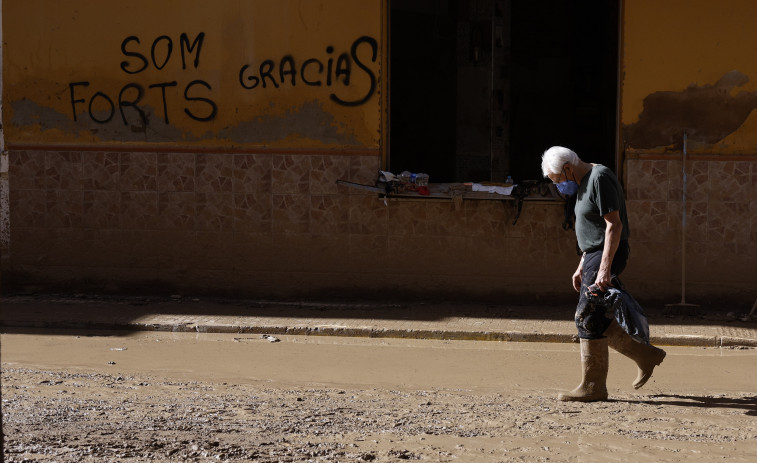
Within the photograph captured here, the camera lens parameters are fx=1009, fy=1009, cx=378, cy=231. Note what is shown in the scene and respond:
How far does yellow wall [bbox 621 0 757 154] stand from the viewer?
30.9 feet

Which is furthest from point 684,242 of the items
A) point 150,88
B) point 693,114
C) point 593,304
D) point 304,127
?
point 150,88

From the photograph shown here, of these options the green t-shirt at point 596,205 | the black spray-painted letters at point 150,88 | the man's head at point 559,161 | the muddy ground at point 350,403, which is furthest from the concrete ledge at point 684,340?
the black spray-painted letters at point 150,88

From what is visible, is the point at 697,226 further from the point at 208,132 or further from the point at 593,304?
the point at 208,132

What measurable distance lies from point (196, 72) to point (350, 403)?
4.99m

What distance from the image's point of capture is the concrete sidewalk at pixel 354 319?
8789 millimetres

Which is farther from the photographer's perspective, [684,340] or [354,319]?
[354,319]

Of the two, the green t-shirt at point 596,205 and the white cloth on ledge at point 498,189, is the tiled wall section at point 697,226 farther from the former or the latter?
the green t-shirt at point 596,205

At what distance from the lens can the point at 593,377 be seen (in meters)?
6.41

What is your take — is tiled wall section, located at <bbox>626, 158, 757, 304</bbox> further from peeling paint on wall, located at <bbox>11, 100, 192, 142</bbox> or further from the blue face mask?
peeling paint on wall, located at <bbox>11, 100, 192, 142</bbox>

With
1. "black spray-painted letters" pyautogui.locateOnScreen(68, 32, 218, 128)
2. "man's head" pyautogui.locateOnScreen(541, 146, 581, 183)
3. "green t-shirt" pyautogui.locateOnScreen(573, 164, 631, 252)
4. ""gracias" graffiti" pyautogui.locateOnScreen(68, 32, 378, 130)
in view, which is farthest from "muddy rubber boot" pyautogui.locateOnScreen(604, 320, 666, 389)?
"black spray-painted letters" pyautogui.locateOnScreen(68, 32, 218, 128)

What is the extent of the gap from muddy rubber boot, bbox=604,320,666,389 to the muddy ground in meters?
0.21

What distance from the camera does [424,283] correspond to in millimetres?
10023

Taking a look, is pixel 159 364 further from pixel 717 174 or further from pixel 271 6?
pixel 717 174

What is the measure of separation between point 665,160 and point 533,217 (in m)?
1.35
